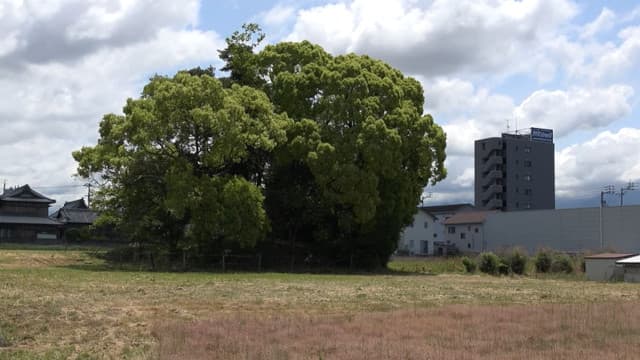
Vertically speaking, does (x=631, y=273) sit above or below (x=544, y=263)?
below

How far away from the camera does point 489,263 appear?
48000mm

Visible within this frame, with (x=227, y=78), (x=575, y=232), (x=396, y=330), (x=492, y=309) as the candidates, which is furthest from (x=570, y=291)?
(x=575, y=232)

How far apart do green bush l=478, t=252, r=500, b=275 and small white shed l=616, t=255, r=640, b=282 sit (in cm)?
835

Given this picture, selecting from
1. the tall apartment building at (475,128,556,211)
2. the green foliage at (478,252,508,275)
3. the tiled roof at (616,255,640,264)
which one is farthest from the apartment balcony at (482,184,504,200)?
the tiled roof at (616,255,640,264)

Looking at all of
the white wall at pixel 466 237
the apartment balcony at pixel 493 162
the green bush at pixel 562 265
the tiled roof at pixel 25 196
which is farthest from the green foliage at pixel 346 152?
the apartment balcony at pixel 493 162

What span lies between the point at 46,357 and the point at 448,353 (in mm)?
7498

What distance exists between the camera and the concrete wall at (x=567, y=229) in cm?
6969

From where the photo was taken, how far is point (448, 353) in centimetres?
1354

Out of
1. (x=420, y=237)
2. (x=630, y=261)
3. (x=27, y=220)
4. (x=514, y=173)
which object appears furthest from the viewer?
(x=514, y=173)

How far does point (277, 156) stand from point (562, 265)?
67.4 feet

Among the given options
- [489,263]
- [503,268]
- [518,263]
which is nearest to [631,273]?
[518,263]

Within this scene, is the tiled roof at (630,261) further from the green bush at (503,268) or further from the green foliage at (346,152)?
the green foliage at (346,152)

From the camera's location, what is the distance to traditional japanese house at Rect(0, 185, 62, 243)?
75625 millimetres

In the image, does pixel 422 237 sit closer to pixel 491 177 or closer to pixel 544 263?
pixel 491 177
